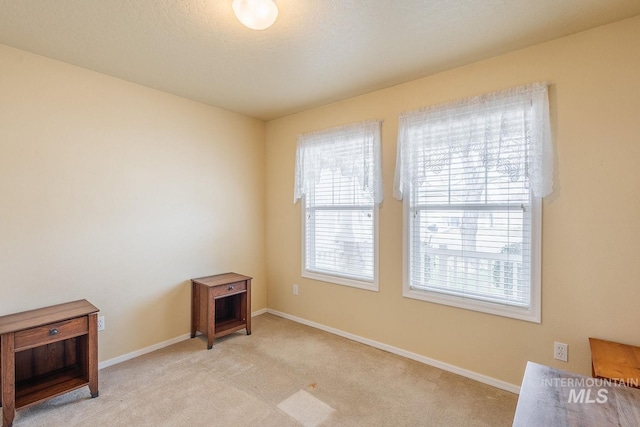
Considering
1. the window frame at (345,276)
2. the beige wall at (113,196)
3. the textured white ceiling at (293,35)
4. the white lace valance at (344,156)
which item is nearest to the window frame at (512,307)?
the window frame at (345,276)

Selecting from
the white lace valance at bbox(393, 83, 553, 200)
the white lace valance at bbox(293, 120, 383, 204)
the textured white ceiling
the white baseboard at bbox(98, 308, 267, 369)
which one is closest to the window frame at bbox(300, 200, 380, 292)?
the white lace valance at bbox(293, 120, 383, 204)

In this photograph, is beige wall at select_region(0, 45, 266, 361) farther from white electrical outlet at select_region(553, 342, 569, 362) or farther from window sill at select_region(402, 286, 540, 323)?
white electrical outlet at select_region(553, 342, 569, 362)

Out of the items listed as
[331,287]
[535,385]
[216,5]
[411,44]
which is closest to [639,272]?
[535,385]

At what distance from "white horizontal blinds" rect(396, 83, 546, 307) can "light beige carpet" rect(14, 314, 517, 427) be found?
0.73 m

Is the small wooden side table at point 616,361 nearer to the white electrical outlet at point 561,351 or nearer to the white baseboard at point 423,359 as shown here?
the white electrical outlet at point 561,351

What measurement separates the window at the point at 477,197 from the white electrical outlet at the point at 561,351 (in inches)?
7.6

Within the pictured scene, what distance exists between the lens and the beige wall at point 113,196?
2.21m

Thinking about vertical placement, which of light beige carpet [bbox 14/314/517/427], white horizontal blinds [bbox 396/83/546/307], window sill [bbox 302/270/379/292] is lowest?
light beige carpet [bbox 14/314/517/427]

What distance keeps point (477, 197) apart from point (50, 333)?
3148 mm

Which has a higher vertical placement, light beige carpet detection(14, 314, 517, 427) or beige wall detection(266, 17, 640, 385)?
beige wall detection(266, 17, 640, 385)

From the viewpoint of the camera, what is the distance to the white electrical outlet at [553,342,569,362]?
2045 millimetres

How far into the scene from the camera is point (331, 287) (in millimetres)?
3348

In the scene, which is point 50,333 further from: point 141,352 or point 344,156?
point 344,156

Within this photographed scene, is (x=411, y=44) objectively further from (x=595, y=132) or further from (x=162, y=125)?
(x=162, y=125)
